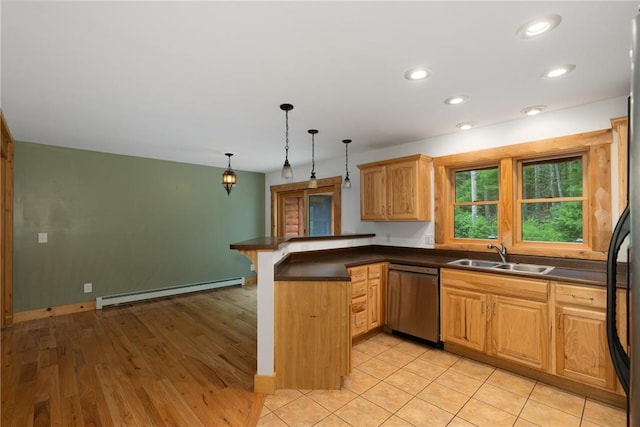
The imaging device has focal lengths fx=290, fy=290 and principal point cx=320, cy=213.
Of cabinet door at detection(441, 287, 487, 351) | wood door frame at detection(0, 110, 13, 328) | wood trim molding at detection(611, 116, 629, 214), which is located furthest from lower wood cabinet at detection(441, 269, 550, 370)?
wood door frame at detection(0, 110, 13, 328)

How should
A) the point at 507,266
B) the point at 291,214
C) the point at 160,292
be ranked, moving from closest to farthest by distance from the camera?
the point at 507,266
the point at 160,292
the point at 291,214

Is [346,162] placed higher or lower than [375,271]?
higher

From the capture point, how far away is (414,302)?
128 inches

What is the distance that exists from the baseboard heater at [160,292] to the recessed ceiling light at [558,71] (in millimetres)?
5688

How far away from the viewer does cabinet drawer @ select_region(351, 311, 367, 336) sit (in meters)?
3.14

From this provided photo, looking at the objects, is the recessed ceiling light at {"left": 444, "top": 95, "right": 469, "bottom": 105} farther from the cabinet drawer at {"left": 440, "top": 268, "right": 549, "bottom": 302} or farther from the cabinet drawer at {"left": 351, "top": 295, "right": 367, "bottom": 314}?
the cabinet drawer at {"left": 351, "top": 295, "right": 367, "bottom": 314}

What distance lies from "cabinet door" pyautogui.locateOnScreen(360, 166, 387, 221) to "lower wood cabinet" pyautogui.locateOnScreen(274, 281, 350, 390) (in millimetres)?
1815

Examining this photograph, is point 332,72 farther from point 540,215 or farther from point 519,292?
point 540,215

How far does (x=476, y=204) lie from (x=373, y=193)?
4.24 feet

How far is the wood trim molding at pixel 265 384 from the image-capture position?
92.5 inches

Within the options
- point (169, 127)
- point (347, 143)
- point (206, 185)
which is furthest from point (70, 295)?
point (347, 143)

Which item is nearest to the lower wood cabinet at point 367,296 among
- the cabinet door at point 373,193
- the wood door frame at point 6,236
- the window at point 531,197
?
the cabinet door at point 373,193

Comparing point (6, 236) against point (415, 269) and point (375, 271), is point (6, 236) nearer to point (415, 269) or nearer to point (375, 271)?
point (375, 271)

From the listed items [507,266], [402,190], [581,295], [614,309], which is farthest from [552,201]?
[614,309]
